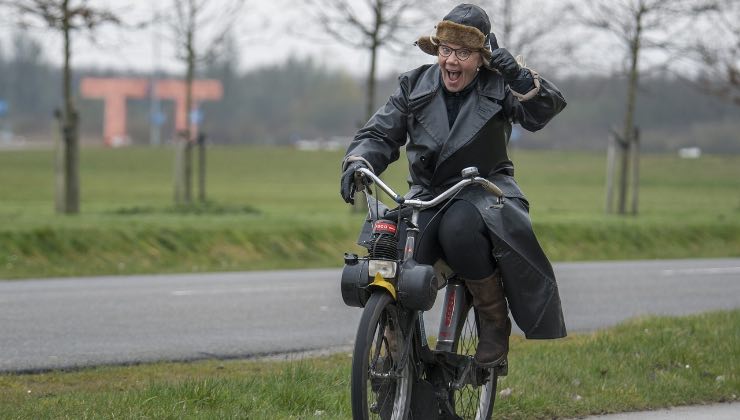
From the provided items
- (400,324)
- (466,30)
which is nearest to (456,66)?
(466,30)

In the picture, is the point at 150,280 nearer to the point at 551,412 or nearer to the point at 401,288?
the point at 551,412

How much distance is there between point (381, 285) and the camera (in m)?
4.59

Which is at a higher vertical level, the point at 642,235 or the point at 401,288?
the point at 401,288

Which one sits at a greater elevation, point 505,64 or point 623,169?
point 505,64

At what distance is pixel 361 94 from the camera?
96.9m

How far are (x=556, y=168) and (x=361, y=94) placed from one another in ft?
150

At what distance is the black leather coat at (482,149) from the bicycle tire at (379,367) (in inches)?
22.5

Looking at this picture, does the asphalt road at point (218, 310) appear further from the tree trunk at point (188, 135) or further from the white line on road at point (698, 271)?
the tree trunk at point (188, 135)

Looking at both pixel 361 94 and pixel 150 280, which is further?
pixel 361 94

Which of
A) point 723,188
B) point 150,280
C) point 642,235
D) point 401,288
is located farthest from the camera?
point 723,188

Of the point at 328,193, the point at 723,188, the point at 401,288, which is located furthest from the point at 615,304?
the point at 723,188

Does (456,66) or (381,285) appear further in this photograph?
(456,66)

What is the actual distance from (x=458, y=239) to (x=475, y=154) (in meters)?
0.40

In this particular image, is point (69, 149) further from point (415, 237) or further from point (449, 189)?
point (449, 189)
